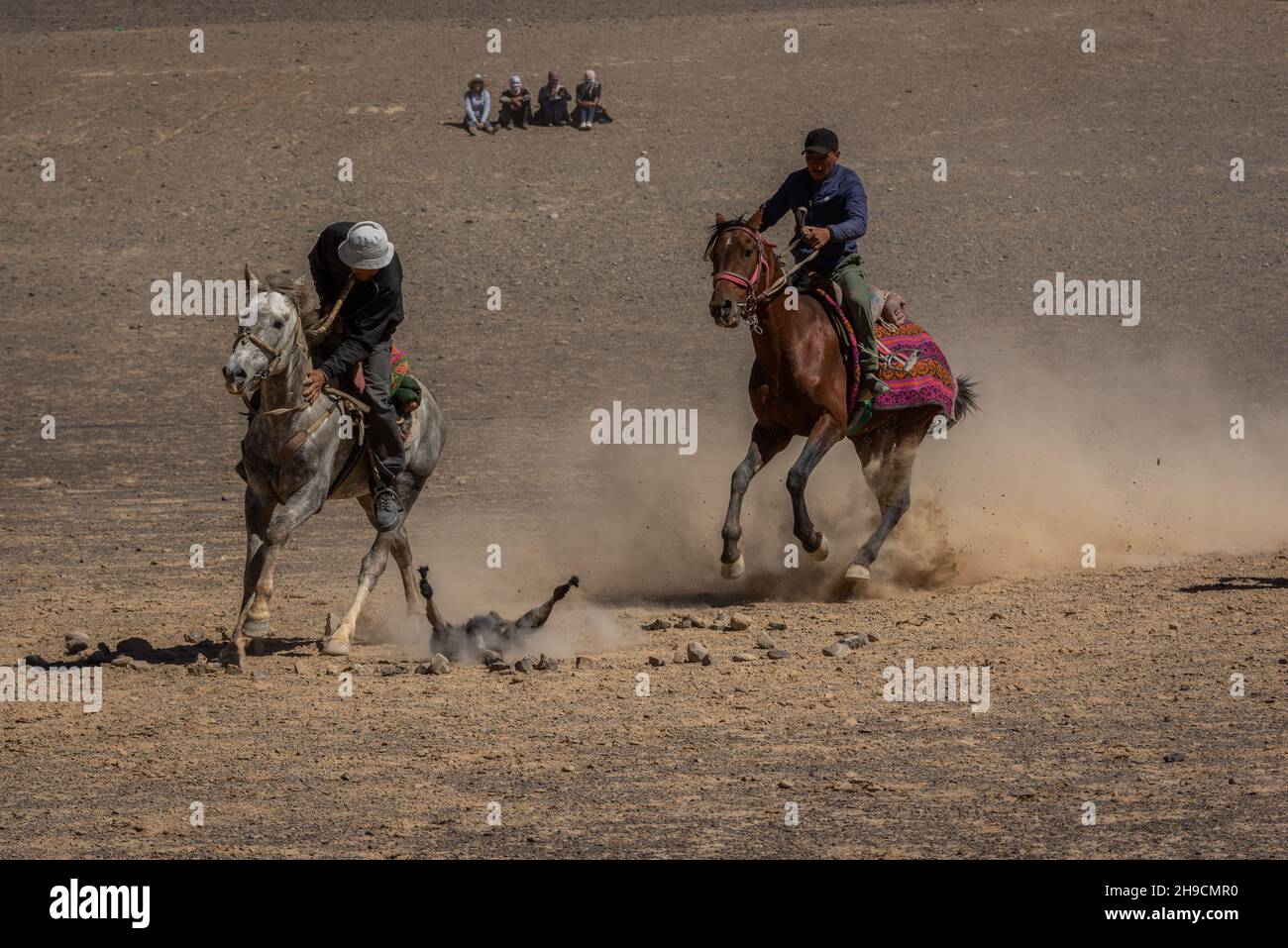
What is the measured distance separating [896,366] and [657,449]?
585cm

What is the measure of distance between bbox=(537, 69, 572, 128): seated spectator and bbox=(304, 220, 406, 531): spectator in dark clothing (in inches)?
965

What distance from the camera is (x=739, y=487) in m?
12.5

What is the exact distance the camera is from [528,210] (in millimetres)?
31047

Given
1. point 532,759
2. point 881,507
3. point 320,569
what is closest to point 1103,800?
point 532,759

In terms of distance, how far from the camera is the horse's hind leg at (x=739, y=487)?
12.3m

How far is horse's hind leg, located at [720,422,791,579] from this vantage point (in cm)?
1226

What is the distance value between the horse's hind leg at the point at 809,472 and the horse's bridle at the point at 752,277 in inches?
38.4
